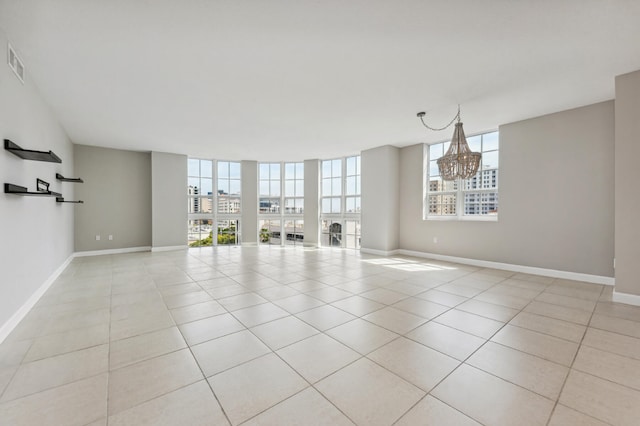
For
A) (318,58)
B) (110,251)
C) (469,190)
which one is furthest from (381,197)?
(110,251)

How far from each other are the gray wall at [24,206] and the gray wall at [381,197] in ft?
20.6

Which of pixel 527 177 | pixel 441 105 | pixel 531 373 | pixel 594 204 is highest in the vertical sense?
pixel 441 105

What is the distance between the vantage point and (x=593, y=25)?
2375 millimetres

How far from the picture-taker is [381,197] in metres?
6.85

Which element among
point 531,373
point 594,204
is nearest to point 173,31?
point 531,373

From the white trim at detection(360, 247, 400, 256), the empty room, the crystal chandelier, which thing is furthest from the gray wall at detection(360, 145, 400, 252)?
the crystal chandelier

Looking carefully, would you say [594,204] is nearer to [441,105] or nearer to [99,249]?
[441,105]

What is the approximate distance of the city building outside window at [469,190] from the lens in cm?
536

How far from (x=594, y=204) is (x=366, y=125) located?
3947 millimetres

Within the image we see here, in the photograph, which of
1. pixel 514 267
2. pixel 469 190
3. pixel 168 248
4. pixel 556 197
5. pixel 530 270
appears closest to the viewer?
pixel 556 197

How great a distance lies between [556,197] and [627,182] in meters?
1.28

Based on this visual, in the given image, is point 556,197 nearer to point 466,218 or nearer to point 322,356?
point 466,218

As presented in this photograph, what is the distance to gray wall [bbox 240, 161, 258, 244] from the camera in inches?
343

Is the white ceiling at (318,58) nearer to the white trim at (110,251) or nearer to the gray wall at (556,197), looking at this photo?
the gray wall at (556,197)
